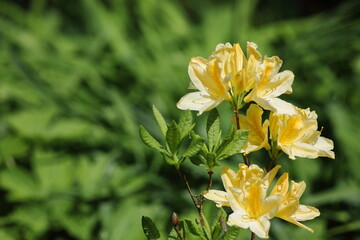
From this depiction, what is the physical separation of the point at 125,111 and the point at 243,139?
4.77 ft

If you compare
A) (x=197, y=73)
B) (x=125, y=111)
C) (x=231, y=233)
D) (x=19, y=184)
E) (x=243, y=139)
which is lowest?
(x=231, y=233)

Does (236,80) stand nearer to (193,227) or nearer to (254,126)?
(254,126)

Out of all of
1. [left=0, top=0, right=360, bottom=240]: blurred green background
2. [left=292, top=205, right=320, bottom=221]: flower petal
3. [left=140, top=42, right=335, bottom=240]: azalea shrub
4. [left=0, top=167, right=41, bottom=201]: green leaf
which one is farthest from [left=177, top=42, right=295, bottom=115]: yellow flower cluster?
[left=0, top=167, right=41, bottom=201]: green leaf

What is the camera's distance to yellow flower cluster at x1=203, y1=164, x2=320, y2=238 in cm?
58

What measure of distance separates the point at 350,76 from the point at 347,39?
0.21 m

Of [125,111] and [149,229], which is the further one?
[125,111]

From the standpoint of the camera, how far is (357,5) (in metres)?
2.71

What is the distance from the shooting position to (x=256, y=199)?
0.60m

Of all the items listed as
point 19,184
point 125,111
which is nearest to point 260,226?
point 19,184

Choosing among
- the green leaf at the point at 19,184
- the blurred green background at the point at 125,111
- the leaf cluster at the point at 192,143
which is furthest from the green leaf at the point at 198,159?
the green leaf at the point at 19,184

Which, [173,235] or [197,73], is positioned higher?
[197,73]

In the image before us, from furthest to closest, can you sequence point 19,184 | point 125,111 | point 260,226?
1. point 125,111
2. point 19,184
3. point 260,226

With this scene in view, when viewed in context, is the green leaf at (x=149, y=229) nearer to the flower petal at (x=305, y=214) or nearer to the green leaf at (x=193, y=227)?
the green leaf at (x=193, y=227)

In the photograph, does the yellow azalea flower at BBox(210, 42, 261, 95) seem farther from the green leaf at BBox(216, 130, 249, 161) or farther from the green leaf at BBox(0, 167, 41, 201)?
the green leaf at BBox(0, 167, 41, 201)
